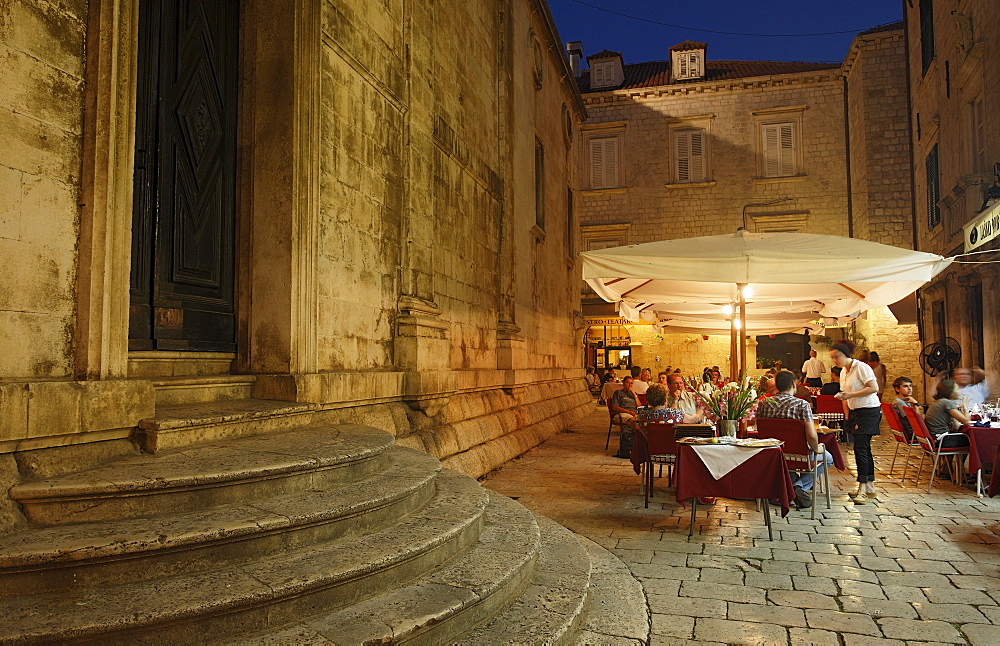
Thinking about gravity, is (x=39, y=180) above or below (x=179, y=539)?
above

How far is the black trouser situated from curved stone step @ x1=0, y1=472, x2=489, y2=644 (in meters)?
5.05

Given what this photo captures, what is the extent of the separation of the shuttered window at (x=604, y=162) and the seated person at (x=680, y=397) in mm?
18536

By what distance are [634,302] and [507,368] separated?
6.86 feet

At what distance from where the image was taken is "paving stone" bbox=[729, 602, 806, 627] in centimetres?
343

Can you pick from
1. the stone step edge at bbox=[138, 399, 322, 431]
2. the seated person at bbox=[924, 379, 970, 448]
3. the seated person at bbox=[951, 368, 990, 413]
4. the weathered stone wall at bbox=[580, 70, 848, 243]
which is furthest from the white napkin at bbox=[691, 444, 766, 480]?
the weathered stone wall at bbox=[580, 70, 848, 243]

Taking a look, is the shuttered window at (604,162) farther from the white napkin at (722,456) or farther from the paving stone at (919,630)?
the paving stone at (919,630)

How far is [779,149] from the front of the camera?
24.0m

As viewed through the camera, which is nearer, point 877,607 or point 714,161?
point 877,607

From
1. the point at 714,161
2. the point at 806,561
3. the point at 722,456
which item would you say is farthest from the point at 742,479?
the point at 714,161

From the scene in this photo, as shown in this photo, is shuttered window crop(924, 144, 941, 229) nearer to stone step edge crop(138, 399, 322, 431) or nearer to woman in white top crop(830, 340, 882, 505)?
woman in white top crop(830, 340, 882, 505)

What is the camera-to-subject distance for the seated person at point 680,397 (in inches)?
294

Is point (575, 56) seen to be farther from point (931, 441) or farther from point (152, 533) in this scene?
point (152, 533)

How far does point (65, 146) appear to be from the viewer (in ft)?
10.4

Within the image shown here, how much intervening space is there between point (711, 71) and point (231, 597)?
1141 inches
